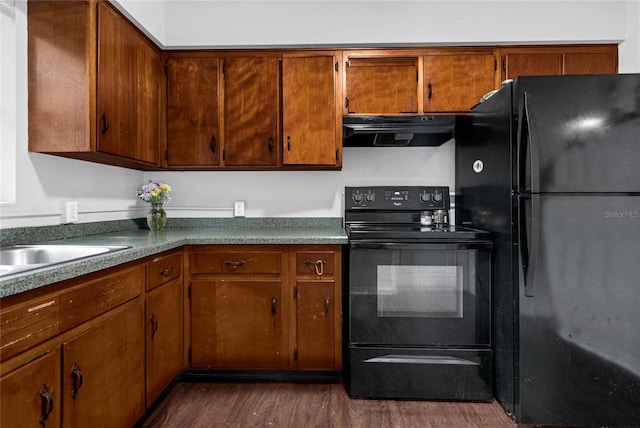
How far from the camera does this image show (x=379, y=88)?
2.49 metres

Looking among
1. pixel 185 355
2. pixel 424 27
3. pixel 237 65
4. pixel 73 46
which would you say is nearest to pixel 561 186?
pixel 424 27

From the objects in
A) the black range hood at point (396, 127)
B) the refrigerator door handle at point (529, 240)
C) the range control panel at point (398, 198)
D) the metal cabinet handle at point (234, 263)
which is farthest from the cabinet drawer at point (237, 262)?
the refrigerator door handle at point (529, 240)

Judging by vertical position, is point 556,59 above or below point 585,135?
above

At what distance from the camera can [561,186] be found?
5.76 feet

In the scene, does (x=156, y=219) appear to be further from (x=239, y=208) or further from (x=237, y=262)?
(x=237, y=262)

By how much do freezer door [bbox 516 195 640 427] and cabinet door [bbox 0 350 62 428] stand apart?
1893mm

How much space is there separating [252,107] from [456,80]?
1355 mm

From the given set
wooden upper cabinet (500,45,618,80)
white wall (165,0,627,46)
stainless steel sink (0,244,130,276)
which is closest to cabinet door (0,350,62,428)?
stainless steel sink (0,244,130,276)

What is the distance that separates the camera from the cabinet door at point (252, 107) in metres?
2.52

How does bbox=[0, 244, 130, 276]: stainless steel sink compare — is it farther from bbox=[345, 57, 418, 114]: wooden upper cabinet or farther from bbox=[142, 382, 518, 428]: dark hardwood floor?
bbox=[345, 57, 418, 114]: wooden upper cabinet

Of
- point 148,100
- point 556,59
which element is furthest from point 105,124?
point 556,59

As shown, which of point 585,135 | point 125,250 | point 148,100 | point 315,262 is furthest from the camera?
point 148,100

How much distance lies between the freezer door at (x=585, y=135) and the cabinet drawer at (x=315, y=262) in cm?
110

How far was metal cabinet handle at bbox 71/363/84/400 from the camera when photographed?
1.27m
